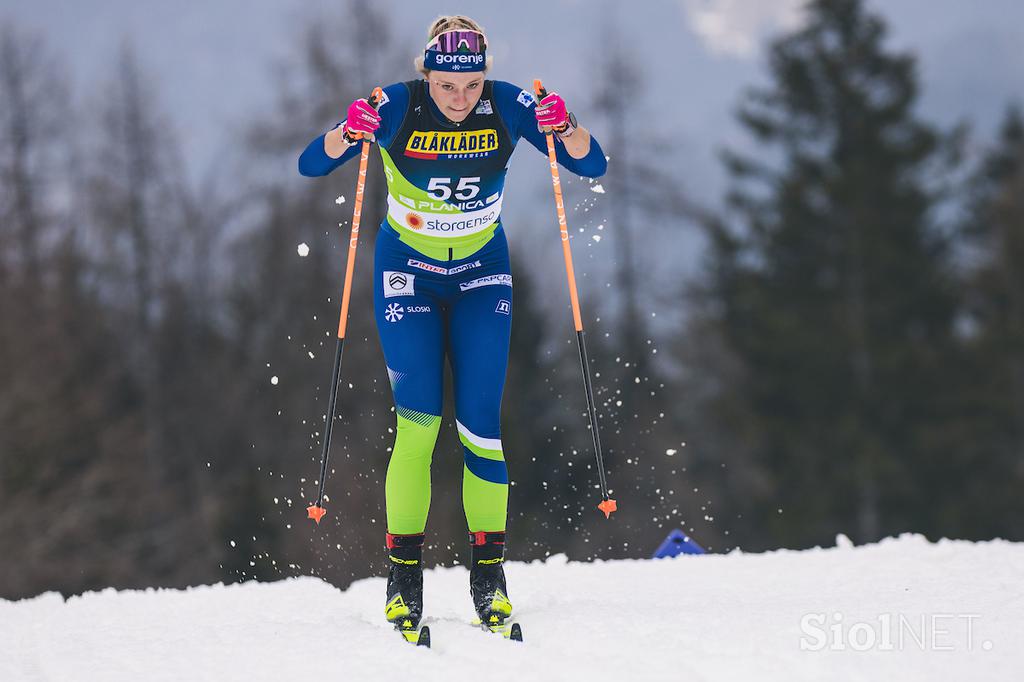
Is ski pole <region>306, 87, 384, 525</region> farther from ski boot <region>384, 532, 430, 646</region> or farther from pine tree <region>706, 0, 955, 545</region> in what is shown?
pine tree <region>706, 0, 955, 545</region>

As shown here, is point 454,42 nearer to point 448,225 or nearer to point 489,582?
point 448,225

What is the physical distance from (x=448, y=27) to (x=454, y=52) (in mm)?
144

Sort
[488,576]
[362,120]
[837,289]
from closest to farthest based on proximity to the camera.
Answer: [362,120], [488,576], [837,289]

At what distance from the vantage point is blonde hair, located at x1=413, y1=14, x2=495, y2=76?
14.5 feet

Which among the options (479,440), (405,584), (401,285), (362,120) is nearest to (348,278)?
(401,285)

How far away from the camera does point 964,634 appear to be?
12.4 feet

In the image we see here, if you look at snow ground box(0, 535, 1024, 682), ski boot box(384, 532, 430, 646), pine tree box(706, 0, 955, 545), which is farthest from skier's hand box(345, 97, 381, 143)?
pine tree box(706, 0, 955, 545)

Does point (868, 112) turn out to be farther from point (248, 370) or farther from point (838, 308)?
point (248, 370)

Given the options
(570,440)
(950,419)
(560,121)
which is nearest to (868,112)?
(950,419)

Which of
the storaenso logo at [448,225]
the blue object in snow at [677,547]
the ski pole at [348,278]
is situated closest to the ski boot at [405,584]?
the ski pole at [348,278]

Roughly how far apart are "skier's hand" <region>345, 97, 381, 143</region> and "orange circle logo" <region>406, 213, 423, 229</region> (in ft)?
1.28

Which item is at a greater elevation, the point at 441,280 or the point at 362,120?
the point at 362,120

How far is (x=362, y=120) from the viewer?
14.1ft

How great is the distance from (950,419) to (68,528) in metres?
18.6
